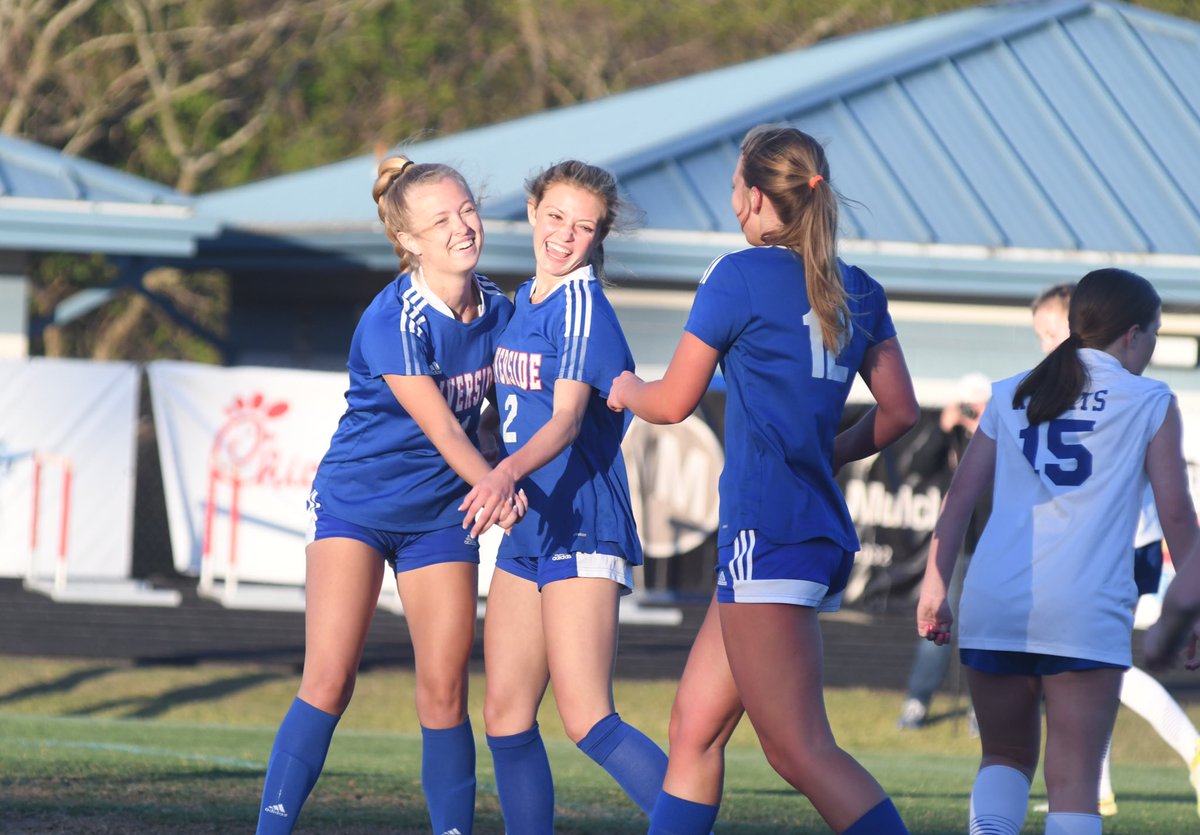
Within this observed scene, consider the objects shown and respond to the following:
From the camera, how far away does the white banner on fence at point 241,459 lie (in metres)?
13.0

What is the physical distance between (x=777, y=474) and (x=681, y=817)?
878 mm

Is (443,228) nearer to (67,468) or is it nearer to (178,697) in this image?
(178,697)

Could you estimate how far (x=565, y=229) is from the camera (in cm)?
472

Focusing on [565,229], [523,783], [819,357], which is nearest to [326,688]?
[523,783]

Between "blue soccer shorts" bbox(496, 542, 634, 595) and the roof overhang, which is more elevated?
the roof overhang

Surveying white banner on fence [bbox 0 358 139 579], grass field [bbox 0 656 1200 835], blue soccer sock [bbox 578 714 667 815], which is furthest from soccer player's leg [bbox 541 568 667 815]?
white banner on fence [bbox 0 358 139 579]

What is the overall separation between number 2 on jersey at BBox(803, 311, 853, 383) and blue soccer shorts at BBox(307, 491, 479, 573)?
121 cm

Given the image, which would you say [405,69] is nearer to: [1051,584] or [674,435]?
[674,435]

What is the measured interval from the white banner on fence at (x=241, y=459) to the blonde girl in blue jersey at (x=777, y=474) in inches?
353

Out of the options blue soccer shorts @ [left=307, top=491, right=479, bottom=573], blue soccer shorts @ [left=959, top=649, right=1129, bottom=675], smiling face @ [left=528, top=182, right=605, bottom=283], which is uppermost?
smiling face @ [left=528, top=182, right=605, bottom=283]

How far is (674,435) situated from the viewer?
1398 cm

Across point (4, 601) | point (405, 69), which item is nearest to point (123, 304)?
point (405, 69)

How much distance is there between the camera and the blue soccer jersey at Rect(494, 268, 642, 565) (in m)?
4.55

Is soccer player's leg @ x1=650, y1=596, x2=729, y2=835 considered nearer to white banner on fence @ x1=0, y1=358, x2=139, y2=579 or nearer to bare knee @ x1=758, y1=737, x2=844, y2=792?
bare knee @ x1=758, y1=737, x2=844, y2=792
